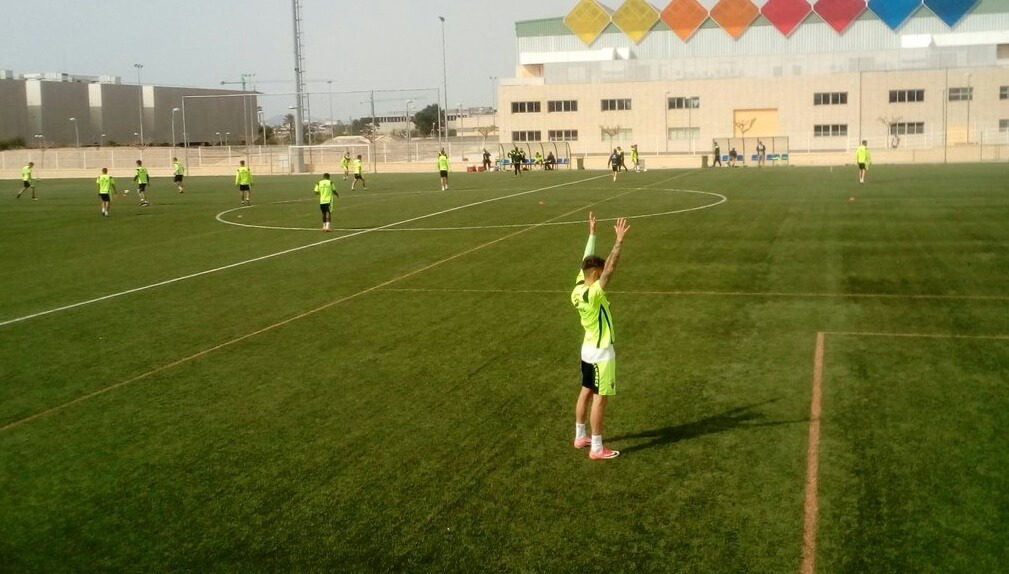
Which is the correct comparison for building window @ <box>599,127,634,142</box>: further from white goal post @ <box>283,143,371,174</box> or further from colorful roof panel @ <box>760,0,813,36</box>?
white goal post @ <box>283,143,371,174</box>

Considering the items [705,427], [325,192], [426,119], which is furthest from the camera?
[426,119]

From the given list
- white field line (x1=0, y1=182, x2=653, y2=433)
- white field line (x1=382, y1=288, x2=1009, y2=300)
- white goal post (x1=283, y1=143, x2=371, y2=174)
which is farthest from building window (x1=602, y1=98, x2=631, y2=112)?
white field line (x1=382, y1=288, x2=1009, y2=300)

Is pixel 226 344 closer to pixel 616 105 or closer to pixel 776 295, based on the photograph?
pixel 776 295

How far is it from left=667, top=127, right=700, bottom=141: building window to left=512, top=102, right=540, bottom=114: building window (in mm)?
13104

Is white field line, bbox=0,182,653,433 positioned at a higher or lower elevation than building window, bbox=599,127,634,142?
lower

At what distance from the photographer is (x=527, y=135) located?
91.8m

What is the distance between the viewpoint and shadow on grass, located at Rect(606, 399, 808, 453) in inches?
326

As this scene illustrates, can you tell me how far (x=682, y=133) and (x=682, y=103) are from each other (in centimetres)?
272

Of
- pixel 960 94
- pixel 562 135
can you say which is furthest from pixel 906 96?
pixel 562 135

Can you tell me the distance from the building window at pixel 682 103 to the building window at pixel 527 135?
1260cm

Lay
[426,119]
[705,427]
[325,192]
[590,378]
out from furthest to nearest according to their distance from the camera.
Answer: [426,119], [325,192], [705,427], [590,378]

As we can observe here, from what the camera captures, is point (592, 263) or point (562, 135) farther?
point (562, 135)

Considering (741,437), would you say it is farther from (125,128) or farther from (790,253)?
(125,128)

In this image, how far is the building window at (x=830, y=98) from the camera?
271 ft
